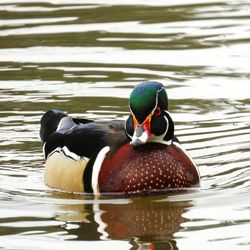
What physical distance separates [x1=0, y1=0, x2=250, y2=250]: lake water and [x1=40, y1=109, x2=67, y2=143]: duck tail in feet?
0.84

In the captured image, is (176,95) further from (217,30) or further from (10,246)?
(10,246)

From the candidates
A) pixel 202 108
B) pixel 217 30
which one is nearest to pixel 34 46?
pixel 217 30

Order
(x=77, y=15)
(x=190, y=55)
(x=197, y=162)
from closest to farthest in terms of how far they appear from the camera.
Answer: (x=197, y=162), (x=190, y=55), (x=77, y=15)

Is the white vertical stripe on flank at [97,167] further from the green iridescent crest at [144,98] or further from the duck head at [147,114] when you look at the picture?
the green iridescent crest at [144,98]

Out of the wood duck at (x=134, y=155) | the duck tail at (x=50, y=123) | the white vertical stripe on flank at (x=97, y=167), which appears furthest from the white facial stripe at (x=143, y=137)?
the duck tail at (x=50, y=123)

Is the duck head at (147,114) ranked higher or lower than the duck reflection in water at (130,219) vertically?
higher

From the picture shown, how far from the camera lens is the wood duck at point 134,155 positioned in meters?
10.8

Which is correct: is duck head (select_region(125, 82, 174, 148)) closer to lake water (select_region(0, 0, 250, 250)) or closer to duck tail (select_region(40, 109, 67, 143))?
lake water (select_region(0, 0, 250, 250))

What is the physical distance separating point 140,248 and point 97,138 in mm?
2110

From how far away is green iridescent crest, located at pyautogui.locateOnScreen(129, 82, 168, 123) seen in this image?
10703 millimetres

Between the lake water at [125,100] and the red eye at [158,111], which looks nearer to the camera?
the lake water at [125,100]

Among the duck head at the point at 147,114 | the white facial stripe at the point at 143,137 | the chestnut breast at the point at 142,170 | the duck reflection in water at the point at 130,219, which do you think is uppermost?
the duck head at the point at 147,114

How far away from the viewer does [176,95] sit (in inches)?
564

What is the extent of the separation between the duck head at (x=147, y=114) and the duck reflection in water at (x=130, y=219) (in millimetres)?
534
